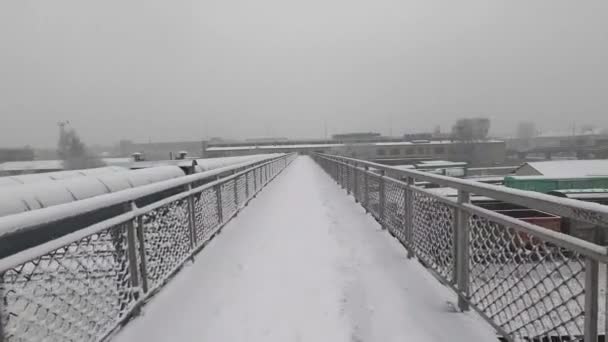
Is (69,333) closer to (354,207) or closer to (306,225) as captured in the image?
(306,225)

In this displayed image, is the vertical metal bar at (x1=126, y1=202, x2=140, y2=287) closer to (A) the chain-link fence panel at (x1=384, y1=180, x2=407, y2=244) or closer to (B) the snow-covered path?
(B) the snow-covered path

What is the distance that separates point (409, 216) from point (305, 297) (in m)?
1.85

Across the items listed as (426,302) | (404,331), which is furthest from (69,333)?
(426,302)

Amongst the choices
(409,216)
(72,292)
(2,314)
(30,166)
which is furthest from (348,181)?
(30,166)

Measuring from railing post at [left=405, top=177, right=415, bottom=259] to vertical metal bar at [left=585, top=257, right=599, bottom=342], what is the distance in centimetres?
253

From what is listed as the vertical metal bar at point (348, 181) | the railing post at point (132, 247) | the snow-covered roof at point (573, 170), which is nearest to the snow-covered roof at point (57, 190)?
the railing post at point (132, 247)

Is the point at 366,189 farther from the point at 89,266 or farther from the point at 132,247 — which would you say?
the point at 89,266

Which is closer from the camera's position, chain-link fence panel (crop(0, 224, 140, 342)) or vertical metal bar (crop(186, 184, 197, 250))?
chain-link fence panel (crop(0, 224, 140, 342))

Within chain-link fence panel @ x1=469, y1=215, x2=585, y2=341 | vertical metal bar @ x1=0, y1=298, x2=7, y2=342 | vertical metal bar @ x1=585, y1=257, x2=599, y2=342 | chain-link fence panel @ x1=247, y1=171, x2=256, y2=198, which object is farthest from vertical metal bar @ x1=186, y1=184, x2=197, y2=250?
chain-link fence panel @ x1=247, y1=171, x2=256, y2=198

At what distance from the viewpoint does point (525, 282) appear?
193 centimetres

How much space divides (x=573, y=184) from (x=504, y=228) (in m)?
13.9

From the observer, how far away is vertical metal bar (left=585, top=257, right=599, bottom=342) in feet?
4.76

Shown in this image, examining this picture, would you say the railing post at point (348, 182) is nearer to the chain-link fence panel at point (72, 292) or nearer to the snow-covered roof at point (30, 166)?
the chain-link fence panel at point (72, 292)

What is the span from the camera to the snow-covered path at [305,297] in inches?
97.6
